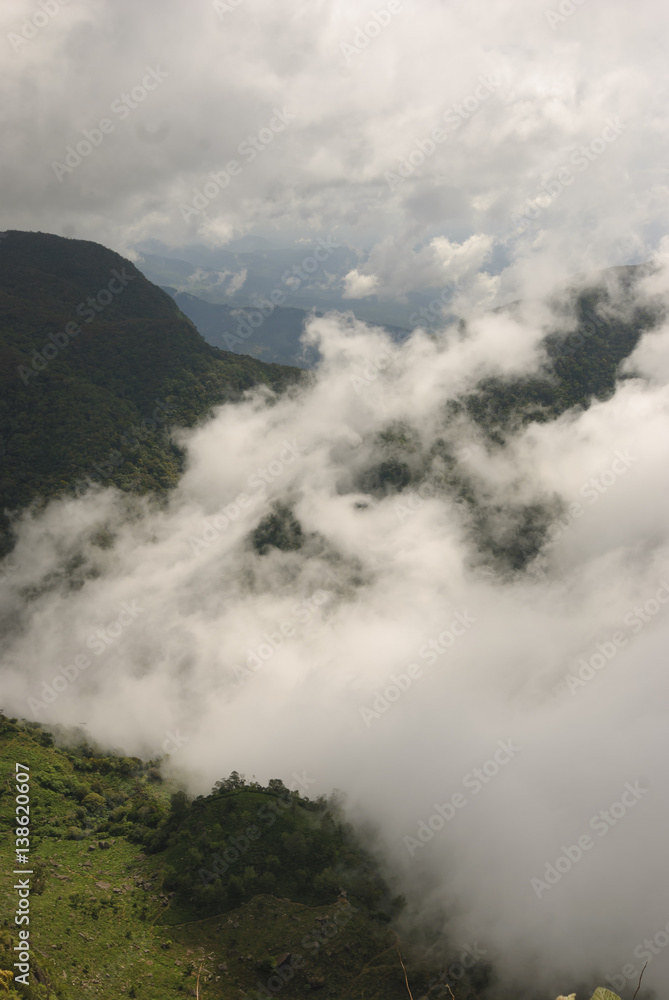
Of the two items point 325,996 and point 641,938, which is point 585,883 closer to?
point 641,938

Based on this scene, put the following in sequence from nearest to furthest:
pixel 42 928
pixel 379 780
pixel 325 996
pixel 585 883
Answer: pixel 42 928 < pixel 325 996 < pixel 585 883 < pixel 379 780

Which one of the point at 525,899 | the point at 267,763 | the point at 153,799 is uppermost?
the point at 267,763

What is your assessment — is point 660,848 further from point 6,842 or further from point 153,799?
point 6,842

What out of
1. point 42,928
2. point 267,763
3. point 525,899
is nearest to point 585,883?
point 525,899

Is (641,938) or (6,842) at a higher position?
(6,842)

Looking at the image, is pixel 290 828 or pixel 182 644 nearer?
pixel 290 828

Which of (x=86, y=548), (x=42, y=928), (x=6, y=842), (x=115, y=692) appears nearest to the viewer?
(x=42, y=928)

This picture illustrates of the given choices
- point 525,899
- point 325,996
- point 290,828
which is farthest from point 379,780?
point 325,996

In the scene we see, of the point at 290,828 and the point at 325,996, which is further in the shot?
the point at 290,828

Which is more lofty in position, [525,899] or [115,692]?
[115,692]
